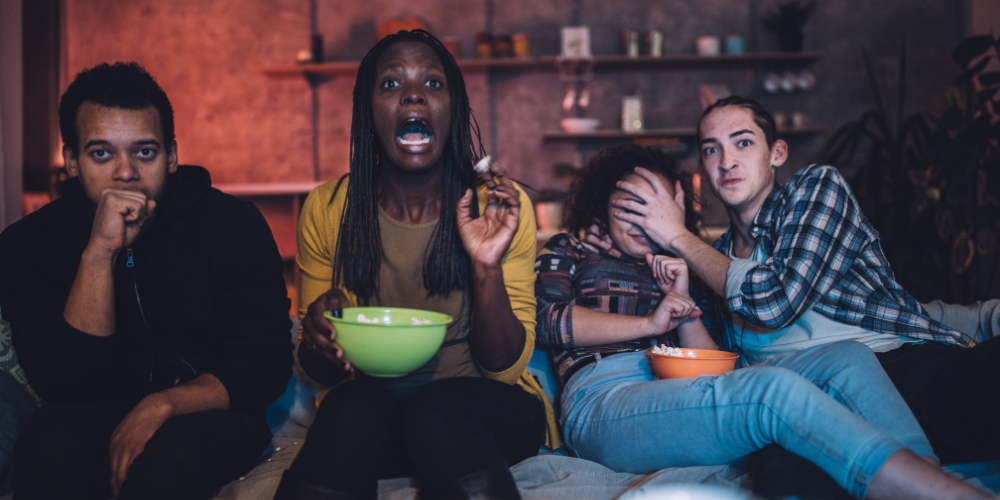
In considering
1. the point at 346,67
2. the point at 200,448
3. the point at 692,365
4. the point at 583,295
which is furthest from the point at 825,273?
the point at 346,67

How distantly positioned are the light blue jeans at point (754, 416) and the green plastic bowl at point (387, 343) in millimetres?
489

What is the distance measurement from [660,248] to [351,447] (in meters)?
0.99

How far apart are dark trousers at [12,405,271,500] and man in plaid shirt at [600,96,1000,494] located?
101 cm

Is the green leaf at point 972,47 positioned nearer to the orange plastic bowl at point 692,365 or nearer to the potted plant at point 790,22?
the potted plant at point 790,22

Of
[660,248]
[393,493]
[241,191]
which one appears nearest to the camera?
[393,493]

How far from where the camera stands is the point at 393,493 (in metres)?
1.26

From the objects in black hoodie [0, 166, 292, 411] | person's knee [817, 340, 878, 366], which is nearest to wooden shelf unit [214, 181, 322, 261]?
black hoodie [0, 166, 292, 411]

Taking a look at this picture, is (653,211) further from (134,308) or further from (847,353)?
(134,308)

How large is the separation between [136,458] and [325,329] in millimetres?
371

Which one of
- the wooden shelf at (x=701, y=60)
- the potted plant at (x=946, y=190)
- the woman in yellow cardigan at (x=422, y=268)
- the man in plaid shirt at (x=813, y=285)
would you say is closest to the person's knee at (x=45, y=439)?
the woman in yellow cardigan at (x=422, y=268)

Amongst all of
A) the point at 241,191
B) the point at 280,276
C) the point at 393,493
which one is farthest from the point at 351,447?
the point at 241,191

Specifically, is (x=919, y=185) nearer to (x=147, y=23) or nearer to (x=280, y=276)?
(x=280, y=276)

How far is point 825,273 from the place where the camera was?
1506 millimetres

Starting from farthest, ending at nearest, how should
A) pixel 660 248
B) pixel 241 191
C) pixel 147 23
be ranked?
pixel 147 23 < pixel 241 191 < pixel 660 248
